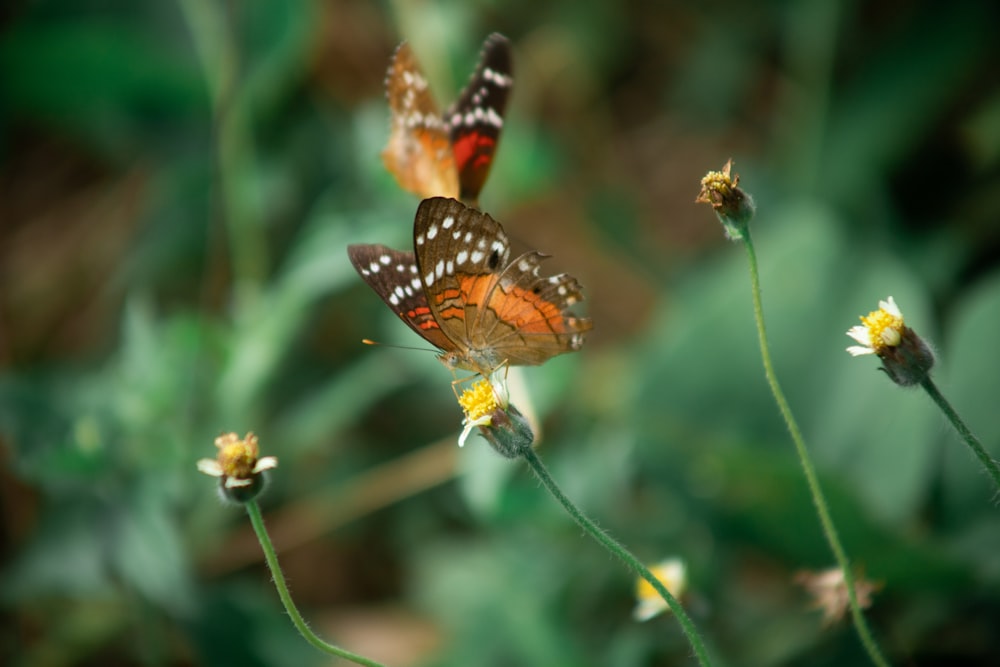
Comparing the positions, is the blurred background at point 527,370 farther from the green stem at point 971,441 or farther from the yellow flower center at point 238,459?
the yellow flower center at point 238,459

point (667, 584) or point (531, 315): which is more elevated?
point (531, 315)

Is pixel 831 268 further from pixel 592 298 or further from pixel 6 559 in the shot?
pixel 6 559

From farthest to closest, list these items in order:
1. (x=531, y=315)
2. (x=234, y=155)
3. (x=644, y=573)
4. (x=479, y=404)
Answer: (x=234, y=155) < (x=531, y=315) < (x=479, y=404) < (x=644, y=573)

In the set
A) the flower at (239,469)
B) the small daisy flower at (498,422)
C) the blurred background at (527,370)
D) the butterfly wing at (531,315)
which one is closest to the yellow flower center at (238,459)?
the flower at (239,469)

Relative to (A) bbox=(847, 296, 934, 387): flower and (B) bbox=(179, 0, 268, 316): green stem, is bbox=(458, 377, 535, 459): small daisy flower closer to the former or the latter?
(A) bbox=(847, 296, 934, 387): flower

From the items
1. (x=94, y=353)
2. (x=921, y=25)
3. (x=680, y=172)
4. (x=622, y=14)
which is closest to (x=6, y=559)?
(x=94, y=353)

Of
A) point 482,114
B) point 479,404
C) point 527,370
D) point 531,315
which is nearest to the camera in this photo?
point 479,404

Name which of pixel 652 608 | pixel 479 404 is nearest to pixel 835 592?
pixel 652 608

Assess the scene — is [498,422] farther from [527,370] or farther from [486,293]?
[527,370]
